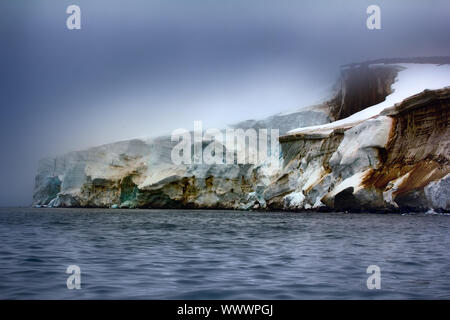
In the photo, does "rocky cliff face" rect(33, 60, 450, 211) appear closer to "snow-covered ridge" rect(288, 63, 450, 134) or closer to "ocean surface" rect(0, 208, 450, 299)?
"snow-covered ridge" rect(288, 63, 450, 134)

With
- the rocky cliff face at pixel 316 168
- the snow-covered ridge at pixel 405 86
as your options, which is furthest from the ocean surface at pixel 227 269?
the snow-covered ridge at pixel 405 86

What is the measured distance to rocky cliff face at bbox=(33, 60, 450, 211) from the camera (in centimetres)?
2783

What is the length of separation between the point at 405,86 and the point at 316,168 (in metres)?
17.5

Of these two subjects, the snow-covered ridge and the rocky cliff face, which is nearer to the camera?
the rocky cliff face

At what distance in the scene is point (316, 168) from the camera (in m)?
37.2

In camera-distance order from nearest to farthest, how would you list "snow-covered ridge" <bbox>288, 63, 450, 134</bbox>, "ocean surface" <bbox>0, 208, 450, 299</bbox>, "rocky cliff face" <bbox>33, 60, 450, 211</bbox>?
"ocean surface" <bbox>0, 208, 450, 299</bbox>, "rocky cliff face" <bbox>33, 60, 450, 211</bbox>, "snow-covered ridge" <bbox>288, 63, 450, 134</bbox>

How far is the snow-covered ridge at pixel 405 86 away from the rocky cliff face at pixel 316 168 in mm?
473

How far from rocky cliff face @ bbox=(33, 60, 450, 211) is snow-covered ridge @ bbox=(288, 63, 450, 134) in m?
0.47

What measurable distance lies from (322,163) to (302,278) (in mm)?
31306

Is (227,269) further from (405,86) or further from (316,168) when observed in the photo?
(405,86)

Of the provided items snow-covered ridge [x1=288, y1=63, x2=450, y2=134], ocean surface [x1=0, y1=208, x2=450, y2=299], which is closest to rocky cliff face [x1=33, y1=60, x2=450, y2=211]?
snow-covered ridge [x1=288, y1=63, x2=450, y2=134]

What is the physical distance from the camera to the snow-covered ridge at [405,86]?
132 feet

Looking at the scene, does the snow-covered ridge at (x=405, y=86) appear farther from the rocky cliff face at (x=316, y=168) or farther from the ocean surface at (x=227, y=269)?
the ocean surface at (x=227, y=269)

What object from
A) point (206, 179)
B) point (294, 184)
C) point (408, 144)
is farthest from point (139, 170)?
point (408, 144)
